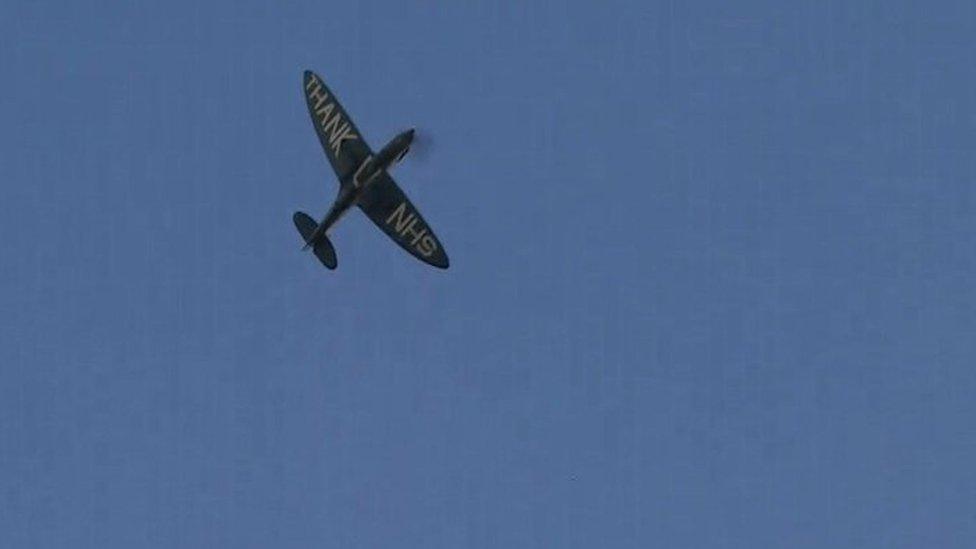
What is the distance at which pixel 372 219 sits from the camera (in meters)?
92.8

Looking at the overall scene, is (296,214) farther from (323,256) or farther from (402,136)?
(402,136)

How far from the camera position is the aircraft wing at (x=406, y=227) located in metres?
92.0

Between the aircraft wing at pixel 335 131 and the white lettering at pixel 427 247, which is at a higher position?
the aircraft wing at pixel 335 131

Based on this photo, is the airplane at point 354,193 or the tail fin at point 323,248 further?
the tail fin at point 323,248

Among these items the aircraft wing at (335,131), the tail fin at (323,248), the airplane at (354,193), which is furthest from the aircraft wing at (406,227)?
the tail fin at (323,248)

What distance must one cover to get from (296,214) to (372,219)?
4.71m

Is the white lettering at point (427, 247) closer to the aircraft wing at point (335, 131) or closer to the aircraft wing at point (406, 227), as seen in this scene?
the aircraft wing at point (406, 227)

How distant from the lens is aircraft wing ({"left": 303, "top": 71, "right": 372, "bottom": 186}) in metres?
89.8

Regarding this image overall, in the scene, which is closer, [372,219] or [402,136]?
[402,136]

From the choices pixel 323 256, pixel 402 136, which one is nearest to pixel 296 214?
pixel 323 256

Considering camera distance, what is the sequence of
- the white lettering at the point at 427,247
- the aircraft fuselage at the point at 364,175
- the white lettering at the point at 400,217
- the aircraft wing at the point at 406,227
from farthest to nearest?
1. the white lettering at the point at 427,247
2. the white lettering at the point at 400,217
3. the aircraft wing at the point at 406,227
4. the aircraft fuselage at the point at 364,175

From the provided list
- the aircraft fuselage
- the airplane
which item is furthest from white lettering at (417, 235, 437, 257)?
the aircraft fuselage

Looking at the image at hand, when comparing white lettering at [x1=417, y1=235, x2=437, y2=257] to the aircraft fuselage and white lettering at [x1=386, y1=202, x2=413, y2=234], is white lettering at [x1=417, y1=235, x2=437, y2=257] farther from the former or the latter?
the aircraft fuselage

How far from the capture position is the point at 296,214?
313ft
